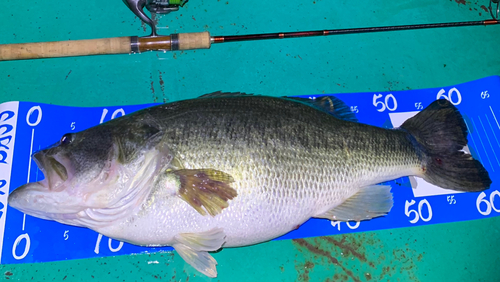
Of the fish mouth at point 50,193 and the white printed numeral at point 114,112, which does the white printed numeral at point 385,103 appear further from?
the fish mouth at point 50,193

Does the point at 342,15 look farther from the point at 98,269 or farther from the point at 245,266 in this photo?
the point at 98,269

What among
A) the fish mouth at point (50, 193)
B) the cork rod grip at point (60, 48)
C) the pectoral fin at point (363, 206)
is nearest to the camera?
the fish mouth at point (50, 193)

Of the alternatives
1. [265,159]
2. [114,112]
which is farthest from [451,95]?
[114,112]

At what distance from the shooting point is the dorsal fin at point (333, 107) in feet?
6.41

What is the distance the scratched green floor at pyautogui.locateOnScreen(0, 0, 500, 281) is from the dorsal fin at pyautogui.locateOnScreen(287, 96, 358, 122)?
1.40 ft

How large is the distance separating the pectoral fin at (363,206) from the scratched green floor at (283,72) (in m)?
0.33

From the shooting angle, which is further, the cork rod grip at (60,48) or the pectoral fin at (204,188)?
the cork rod grip at (60,48)

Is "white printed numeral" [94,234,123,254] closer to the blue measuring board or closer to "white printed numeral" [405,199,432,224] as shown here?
the blue measuring board

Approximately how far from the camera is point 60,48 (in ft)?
6.97

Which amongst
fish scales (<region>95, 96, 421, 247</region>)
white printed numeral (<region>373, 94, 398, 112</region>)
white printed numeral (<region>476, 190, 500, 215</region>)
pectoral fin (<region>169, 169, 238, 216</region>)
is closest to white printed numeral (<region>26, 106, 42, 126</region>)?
fish scales (<region>95, 96, 421, 247</region>)

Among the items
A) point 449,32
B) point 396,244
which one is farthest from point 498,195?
point 449,32

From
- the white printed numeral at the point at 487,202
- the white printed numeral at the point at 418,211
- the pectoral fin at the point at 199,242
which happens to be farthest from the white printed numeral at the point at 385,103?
the pectoral fin at the point at 199,242

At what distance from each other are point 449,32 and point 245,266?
2.34 meters

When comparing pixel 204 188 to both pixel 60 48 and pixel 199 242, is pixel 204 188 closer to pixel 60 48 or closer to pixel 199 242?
pixel 199 242
